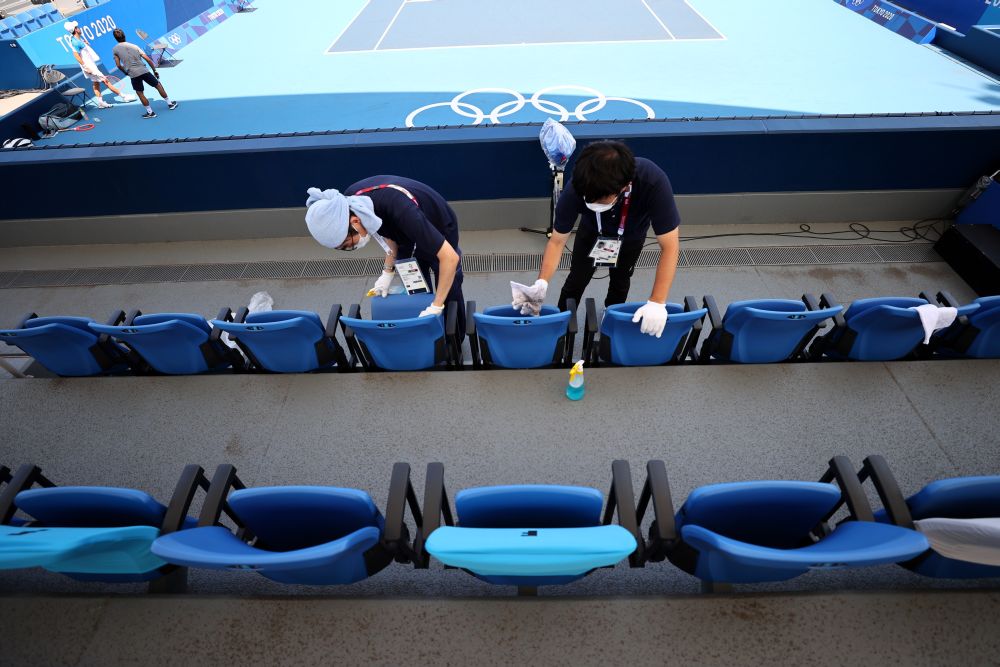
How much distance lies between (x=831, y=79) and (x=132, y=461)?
11809 mm

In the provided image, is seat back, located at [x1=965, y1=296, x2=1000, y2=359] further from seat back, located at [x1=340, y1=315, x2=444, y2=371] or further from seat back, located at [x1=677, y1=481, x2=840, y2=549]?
seat back, located at [x1=340, y1=315, x2=444, y2=371]

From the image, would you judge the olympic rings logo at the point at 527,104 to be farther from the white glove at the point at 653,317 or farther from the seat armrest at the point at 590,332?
the white glove at the point at 653,317

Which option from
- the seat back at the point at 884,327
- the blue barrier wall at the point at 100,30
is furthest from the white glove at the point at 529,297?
the blue barrier wall at the point at 100,30

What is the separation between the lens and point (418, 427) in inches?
110

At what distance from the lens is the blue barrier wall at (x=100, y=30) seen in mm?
10789

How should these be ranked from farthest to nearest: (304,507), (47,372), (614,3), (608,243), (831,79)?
1. (614,3)
2. (831,79)
3. (47,372)
4. (608,243)
5. (304,507)

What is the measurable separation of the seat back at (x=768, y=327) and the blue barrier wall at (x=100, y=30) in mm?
13865

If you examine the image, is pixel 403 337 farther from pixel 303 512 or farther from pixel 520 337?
pixel 303 512

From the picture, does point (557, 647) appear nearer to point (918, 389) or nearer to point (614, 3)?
point (918, 389)

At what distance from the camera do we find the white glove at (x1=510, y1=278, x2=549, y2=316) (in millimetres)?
3049

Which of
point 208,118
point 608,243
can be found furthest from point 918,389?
point 208,118

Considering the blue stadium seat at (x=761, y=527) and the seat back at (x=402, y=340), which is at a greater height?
the blue stadium seat at (x=761, y=527)

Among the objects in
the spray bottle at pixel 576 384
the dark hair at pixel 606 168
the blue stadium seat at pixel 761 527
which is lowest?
the spray bottle at pixel 576 384

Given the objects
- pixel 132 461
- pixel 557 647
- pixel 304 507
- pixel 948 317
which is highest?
pixel 948 317
